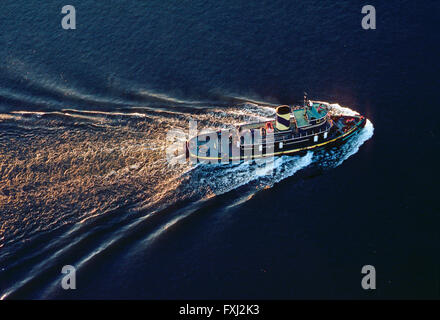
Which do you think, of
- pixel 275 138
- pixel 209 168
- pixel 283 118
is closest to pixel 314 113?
pixel 283 118

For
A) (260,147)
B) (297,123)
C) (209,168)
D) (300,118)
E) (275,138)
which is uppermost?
(300,118)

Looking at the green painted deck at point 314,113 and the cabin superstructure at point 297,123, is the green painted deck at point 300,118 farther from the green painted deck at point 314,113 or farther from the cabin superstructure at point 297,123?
the green painted deck at point 314,113

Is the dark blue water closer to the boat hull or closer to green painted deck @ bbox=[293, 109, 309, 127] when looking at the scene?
the boat hull

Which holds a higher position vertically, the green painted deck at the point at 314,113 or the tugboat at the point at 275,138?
the green painted deck at the point at 314,113

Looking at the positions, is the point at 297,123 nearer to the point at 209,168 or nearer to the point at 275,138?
the point at 275,138

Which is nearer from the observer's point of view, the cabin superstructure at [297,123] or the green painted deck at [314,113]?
the cabin superstructure at [297,123]

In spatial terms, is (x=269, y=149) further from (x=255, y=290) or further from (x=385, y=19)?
(x=385, y=19)

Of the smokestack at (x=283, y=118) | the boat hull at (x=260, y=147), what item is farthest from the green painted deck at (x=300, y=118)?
the boat hull at (x=260, y=147)

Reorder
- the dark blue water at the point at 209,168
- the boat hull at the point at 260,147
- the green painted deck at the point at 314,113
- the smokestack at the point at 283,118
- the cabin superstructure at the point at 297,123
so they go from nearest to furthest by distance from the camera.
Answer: the dark blue water at the point at 209,168 < the smokestack at the point at 283,118 < the cabin superstructure at the point at 297,123 < the boat hull at the point at 260,147 < the green painted deck at the point at 314,113
